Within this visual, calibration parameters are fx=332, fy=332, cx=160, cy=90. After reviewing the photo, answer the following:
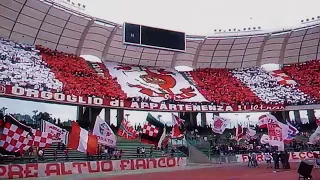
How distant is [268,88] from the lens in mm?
42250

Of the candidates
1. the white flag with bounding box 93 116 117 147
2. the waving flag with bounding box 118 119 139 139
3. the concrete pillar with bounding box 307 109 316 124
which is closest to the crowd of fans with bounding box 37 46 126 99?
the waving flag with bounding box 118 119 139 139

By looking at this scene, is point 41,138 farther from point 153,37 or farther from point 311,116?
point 311,116

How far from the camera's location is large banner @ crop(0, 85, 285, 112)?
26.2 meters

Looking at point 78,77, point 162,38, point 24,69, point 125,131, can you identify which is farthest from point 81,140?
point 162,38

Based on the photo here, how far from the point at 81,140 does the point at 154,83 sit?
23487 millimetres

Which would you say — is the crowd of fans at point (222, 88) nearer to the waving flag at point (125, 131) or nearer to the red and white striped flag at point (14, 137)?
the waving flag at point (125, 131)

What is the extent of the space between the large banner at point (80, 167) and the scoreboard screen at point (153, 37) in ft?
42.4

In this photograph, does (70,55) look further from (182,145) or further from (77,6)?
(182,145)

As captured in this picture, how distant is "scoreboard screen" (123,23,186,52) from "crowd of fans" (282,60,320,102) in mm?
16169

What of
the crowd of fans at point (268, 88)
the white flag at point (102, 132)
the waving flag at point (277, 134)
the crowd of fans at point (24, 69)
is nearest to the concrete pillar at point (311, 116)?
the crowd of fans at point (268, 88)

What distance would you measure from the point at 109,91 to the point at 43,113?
6942 mm

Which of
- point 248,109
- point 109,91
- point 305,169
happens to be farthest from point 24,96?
point 248,109

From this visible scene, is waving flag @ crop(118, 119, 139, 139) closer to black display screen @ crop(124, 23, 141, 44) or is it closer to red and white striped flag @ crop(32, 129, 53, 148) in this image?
red and white striped flag @ crop(32, 129, 53, 148)

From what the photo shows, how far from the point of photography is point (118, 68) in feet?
138
